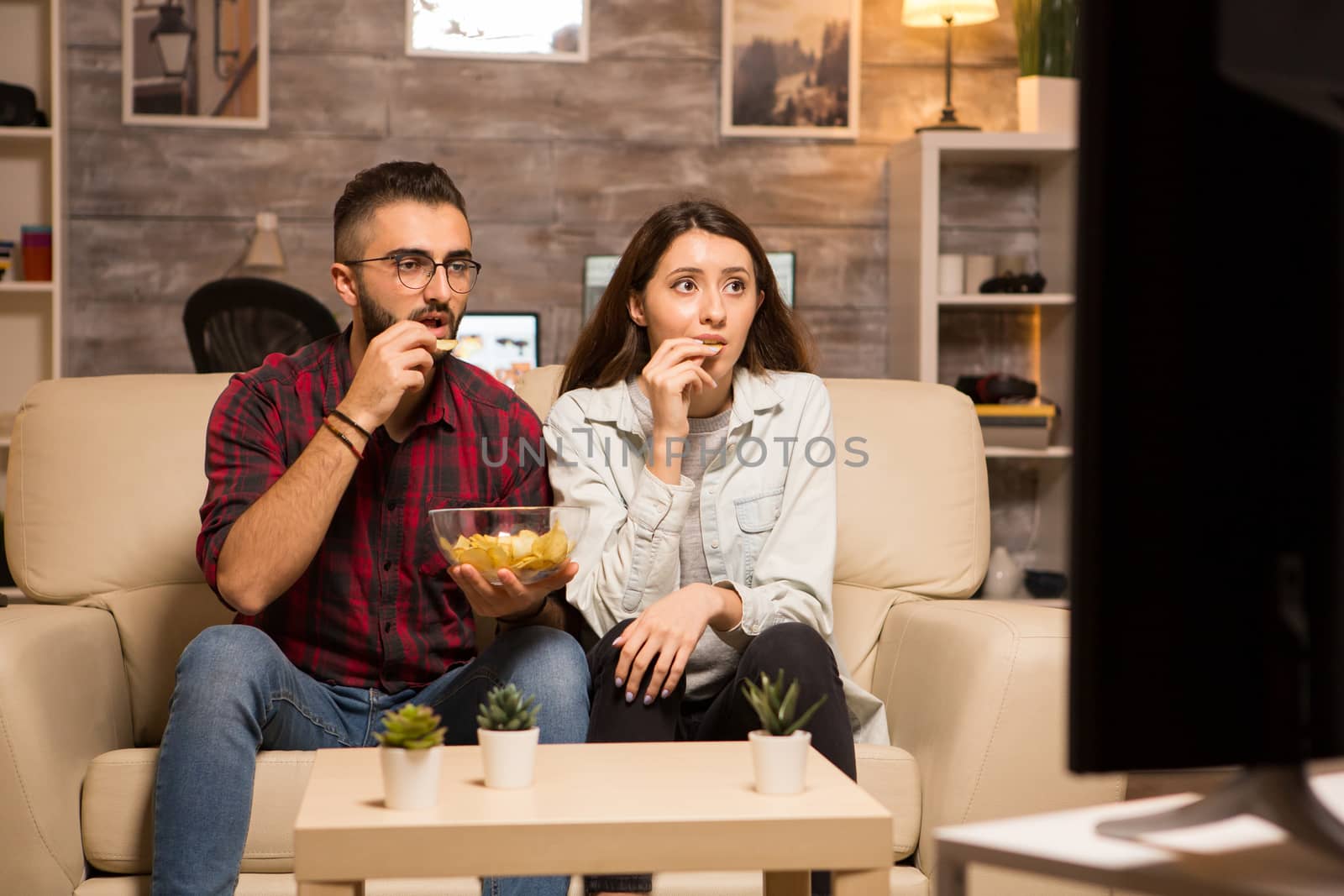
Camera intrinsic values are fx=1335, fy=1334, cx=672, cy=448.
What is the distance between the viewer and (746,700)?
5.79 ft

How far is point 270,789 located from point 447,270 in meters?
0.76

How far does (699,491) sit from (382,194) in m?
0.66

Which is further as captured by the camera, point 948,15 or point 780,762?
point 948,15

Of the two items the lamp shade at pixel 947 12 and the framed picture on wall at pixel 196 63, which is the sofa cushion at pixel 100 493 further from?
the lamp shade at pixel 947 12

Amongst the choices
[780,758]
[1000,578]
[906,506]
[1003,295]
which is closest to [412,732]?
[780,758]

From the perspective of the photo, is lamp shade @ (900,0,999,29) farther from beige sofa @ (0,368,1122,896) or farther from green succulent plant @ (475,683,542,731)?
green succulent plant @ (475,683,542,731)

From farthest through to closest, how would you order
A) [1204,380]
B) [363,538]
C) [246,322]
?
[246,322] → [363,538] → [1204,380]

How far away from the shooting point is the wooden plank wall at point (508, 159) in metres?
3.92

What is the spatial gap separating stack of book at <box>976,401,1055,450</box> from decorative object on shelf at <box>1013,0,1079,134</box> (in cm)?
83

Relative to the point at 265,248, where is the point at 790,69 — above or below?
above

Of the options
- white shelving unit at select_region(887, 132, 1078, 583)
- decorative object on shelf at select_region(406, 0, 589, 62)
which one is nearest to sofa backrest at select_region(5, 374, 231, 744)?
decorative object on shelf at select_region(406, 0, 589, 62)

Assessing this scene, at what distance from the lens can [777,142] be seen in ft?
13.5

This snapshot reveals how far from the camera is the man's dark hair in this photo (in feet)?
6.46

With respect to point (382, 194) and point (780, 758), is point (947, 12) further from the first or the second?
point (780, 758)
